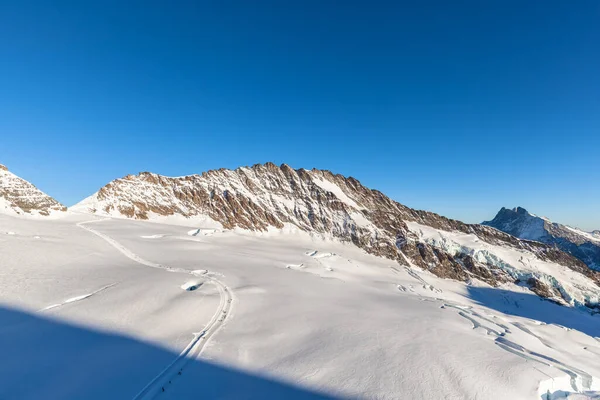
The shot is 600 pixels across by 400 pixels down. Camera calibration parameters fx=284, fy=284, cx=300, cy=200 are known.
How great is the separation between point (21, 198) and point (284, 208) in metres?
79.5

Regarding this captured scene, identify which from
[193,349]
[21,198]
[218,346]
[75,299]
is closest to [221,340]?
[218,346]

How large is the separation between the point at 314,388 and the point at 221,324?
25.4 feet

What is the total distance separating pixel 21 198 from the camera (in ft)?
196

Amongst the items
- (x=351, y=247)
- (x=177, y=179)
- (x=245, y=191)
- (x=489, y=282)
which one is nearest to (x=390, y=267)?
(x=351, y=247)

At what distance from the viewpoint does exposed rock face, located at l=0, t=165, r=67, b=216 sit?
56.7 m

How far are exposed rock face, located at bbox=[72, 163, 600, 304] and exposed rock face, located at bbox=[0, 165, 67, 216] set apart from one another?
14141mm

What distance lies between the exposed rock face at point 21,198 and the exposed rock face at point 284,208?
46.4 feet

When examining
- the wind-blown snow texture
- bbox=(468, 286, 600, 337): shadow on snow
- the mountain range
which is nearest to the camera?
the wind-blown snow texture

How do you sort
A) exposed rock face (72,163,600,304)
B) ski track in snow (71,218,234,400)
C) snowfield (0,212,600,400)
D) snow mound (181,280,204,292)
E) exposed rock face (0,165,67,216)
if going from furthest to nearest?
exposed rock face (72,163,600,304) → exposed rock face (0,165,67,216) → snow mound (181,280,204,292) → snowfield (0,212,600,400) → ski track in snow (71,218,234,400)

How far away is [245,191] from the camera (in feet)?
387

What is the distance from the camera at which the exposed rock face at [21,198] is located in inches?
2231

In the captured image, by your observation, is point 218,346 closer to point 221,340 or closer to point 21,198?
point 221,340

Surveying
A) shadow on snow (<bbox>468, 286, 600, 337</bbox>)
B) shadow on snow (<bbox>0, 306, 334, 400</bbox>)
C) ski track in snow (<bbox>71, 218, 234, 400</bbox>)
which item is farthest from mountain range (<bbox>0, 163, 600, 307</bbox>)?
shadow on snow (<bbox>0, 306, 334, 400</bbox>)

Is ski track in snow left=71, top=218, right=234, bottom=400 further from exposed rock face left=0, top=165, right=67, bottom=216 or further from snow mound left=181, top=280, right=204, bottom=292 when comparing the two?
exposed rock face left=0, top=165, right=67, bottom=216
